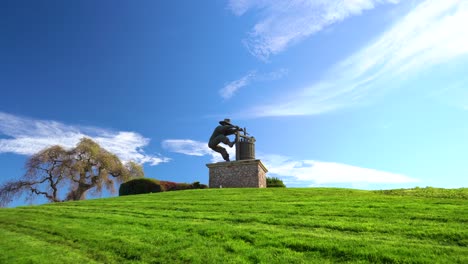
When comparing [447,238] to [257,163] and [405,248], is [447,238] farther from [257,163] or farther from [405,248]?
[257,163]

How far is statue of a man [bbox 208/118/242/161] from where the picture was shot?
27.6m

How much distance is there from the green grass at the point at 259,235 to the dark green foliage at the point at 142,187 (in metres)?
15.5

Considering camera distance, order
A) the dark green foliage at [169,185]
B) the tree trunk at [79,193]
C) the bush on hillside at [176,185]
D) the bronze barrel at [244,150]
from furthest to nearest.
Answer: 1. the tree trunk at [79,193]
2. the dark green foliage at [169,185]
3. the bush on hillside at [176,185]
4. the bronze barrel at [244,150]

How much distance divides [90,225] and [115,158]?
2871 centimetres

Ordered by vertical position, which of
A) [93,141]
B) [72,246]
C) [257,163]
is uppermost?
[93,141]

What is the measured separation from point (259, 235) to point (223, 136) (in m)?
19.5

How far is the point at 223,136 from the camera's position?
27.6 metres

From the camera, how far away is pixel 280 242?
25.2ft

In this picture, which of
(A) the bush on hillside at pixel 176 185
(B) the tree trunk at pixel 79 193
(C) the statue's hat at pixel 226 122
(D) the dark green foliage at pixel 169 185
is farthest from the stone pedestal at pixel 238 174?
(B) the tree trunk at pixel 79 193

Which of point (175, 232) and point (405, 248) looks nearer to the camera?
point (405, 248)

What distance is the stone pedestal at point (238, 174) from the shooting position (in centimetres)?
2531

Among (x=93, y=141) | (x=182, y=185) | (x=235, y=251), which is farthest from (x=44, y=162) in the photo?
(x=235, y=251)

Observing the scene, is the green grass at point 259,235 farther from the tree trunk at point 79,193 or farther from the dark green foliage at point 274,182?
the tree trunk at point 79,193

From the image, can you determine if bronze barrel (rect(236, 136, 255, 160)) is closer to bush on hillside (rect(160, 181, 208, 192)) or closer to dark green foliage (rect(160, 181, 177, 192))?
bush on hillside (rect(160, 181, 208, 192))
